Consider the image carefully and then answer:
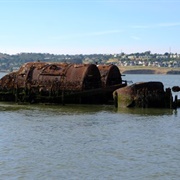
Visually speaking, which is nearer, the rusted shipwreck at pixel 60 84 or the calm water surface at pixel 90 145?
the calm water surface at pixel 90 145

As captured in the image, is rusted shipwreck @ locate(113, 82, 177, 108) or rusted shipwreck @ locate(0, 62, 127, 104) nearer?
rusted shipwreck @ locate(113, 82, 177, 108)

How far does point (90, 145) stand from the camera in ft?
59.4

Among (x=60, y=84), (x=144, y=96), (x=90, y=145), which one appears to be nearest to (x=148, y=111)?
(x=144, y=96)

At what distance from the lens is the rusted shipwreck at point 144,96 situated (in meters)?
31.4

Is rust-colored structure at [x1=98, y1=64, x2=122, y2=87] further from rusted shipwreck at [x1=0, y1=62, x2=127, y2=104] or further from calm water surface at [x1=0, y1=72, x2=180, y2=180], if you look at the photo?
calm water surface at [x1=0, y1=72, x2=180, y2=180]

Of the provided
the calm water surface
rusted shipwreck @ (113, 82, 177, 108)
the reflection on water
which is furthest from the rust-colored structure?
the calm water surface

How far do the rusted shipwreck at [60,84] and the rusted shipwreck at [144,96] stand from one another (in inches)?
120

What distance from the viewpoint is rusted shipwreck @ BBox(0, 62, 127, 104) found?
35.1m

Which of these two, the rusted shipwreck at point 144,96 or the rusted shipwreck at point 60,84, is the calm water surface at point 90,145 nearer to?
the rusted shipwreck at point 144,96

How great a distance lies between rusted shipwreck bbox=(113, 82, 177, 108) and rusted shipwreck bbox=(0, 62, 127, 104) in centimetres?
305

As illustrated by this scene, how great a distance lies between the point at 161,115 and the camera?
28.5 m

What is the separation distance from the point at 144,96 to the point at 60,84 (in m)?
7.06

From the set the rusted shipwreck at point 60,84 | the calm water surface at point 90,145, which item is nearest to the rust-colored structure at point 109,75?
the rusted shipwreck at point 60,84

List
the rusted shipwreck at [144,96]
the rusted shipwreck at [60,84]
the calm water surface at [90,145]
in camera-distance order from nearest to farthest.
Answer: the calm water surface at [90,145] < the rusted shipwreck at [144,96] < the rusted shipwreck at [60,84]
